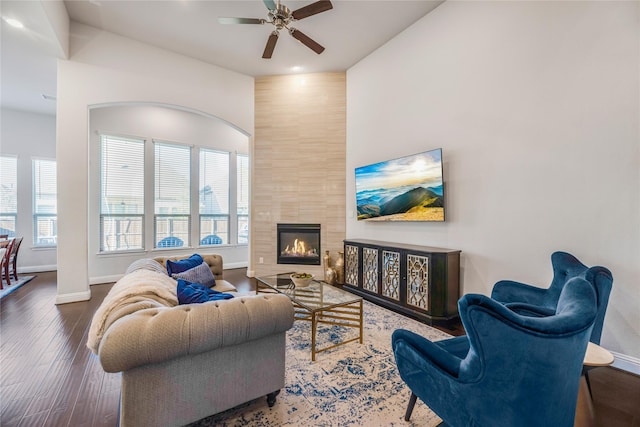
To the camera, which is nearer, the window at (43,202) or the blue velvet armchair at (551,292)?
the blue velvet armchair at (551,292)

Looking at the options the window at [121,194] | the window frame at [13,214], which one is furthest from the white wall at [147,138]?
the window frame at [13,214]

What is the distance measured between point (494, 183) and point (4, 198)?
894cm

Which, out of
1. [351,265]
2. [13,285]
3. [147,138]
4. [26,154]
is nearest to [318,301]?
[351,265]

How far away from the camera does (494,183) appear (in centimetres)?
307

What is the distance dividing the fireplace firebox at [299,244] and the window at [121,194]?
2861 millimetres

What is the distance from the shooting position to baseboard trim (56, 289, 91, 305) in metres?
3.90

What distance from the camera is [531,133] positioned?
2770 millimetres

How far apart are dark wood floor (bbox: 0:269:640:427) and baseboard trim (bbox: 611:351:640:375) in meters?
0.04

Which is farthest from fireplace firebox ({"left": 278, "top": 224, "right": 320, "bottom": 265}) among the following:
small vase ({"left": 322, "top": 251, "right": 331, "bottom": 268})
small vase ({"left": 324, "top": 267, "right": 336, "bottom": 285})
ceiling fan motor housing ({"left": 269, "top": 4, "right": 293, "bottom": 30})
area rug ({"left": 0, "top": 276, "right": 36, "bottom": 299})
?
area rug ({"left": 0, "top": 276, "right": 36, "bottom": 299})

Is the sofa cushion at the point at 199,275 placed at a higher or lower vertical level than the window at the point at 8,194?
lower

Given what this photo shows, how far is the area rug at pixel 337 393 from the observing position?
67.8 inches

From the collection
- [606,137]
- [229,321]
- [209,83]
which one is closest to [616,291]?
[606,137]

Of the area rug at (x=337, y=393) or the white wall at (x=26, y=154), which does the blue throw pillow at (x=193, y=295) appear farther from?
the white wall at (x=26, y=154)

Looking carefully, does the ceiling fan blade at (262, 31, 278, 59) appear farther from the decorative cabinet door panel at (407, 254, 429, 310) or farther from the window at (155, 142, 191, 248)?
the window at (155, 142, 191, 248)
